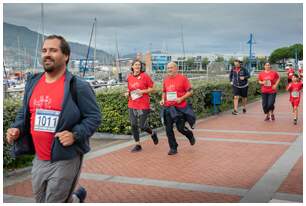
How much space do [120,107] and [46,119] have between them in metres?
7.00

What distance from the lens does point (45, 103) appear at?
12.2 feet

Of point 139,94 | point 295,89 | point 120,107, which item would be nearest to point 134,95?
point 139,94

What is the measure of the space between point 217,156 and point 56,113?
16.2 feet

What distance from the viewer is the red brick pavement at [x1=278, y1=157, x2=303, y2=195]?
577 centimetres

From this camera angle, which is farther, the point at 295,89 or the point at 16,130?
the point at 295,89

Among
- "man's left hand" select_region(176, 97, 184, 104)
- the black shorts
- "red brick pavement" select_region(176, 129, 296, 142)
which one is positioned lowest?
"red brick pavement" select_region(176, 129, 296, 142)

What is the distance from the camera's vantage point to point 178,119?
8219 mm

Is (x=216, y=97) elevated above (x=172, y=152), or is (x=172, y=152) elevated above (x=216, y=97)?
(x=216, y=97)

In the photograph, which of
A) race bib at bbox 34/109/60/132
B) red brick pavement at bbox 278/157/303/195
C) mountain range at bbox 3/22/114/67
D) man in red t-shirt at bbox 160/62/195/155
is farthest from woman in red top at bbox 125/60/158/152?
mountain range at bbox 3/22/114/67

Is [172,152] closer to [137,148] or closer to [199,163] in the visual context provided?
[137,148]

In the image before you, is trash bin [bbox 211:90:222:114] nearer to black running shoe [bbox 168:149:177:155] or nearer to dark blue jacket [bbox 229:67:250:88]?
dark blue jacket [bbox 229:67:250:88]

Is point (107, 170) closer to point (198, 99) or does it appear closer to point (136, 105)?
point (136, 105)

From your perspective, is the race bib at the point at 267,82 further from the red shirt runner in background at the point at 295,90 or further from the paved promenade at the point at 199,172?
the paved promenade at the point at 199,172

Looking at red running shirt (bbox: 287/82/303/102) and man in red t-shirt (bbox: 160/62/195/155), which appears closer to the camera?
man in red t-shirt (bbox: 160/62/195/155)
